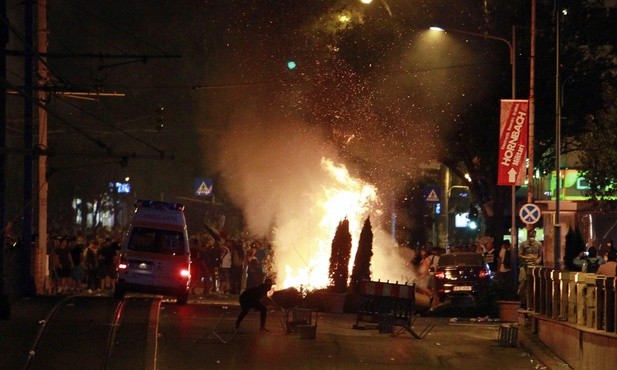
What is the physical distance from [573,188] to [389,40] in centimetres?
1087

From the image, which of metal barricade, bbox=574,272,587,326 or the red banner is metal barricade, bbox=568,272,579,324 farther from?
the red banner

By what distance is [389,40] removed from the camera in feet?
138

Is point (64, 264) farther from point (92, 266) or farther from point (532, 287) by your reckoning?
point (532, 287)

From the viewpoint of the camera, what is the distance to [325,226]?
3900 centimetres

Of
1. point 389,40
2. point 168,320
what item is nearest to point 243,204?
point 389,40

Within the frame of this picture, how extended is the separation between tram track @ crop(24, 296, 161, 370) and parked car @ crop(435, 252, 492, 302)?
8.65 metres

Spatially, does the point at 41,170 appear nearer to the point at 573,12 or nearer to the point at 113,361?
the point at 113,361

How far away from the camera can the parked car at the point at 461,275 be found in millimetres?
30688

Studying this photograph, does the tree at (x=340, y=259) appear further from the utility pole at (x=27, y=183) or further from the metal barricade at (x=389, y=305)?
the utility pole at (x=27, y=183)

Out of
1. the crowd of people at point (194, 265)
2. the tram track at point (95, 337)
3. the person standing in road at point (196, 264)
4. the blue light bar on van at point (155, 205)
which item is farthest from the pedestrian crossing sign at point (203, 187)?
the tram track at point (95, 337)

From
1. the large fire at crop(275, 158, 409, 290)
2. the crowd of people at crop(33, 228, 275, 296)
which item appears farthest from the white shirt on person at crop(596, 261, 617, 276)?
the large fire at crop(275, 158, 409, 290)

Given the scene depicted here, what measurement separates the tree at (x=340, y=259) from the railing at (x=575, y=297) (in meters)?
8.31

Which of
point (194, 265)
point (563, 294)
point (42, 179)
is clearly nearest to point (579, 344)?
point (563, 294)

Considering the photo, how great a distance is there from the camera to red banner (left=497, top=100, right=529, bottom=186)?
93.8 ft
